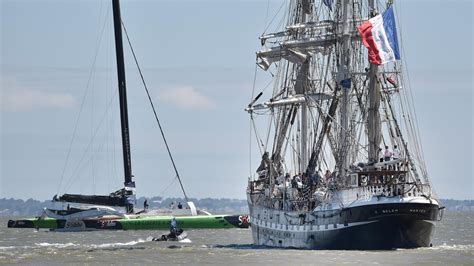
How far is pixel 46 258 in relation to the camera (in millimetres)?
96125

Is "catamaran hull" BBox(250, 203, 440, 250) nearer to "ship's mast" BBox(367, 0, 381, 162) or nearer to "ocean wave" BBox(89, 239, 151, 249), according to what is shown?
"ship's mast" BBox(367, 0, 381, 162)

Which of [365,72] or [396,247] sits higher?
[365,72]

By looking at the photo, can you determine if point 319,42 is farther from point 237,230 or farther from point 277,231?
point 237,230

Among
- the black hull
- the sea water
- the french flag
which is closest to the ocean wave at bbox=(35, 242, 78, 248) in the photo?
the sea water

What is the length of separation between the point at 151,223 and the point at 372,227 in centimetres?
5604

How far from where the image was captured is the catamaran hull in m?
95.0

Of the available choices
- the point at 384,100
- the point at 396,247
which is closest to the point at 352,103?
the point at 384,100

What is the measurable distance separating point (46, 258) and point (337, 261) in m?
20.3

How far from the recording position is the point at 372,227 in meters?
95.8

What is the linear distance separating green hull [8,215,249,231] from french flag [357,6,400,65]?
52.0 metres

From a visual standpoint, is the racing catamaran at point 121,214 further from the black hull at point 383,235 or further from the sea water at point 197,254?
the black hull at point 383,235

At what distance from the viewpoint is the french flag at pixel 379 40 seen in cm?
9988

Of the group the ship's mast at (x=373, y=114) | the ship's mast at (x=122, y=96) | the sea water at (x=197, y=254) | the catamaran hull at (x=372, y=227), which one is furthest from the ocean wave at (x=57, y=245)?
the ship's mast at (x=122, y=96)

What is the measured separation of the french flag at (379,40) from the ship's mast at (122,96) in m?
61.5
